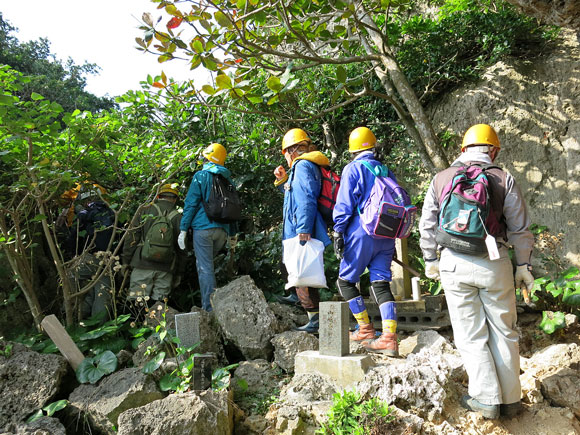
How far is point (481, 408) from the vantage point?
321 centimetres

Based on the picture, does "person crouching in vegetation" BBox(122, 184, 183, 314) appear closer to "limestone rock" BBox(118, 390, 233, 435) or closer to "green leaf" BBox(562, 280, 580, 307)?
"limestone rock" BBox(118, 390, 233, 435)

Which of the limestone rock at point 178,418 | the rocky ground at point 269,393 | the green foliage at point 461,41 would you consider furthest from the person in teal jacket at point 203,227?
the green foliage at point 461,41

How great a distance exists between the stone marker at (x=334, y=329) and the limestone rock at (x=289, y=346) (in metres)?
0.40

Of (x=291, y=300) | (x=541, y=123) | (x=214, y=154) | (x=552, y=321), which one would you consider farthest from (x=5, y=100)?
(x=541, y=123)

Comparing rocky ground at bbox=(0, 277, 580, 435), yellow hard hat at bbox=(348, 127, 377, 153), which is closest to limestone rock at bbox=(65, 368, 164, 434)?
rocky ground at bbox=(0, 277, 580, 435)

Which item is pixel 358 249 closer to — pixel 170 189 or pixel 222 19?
pixel 222 19

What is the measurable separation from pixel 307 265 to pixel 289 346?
82cm

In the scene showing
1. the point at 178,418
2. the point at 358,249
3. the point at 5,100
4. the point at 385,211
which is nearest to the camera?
the point at 178,418

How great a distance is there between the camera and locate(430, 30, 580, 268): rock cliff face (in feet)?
21.1

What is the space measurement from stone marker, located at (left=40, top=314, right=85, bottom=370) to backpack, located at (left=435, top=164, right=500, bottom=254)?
348 centimetres

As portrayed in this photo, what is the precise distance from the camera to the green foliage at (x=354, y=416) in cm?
296

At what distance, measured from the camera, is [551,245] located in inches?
196

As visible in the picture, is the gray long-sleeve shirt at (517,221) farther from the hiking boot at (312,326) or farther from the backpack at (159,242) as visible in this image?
the backpack at (159,242)

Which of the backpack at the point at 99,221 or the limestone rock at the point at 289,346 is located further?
the backpack at the point at 99,221
